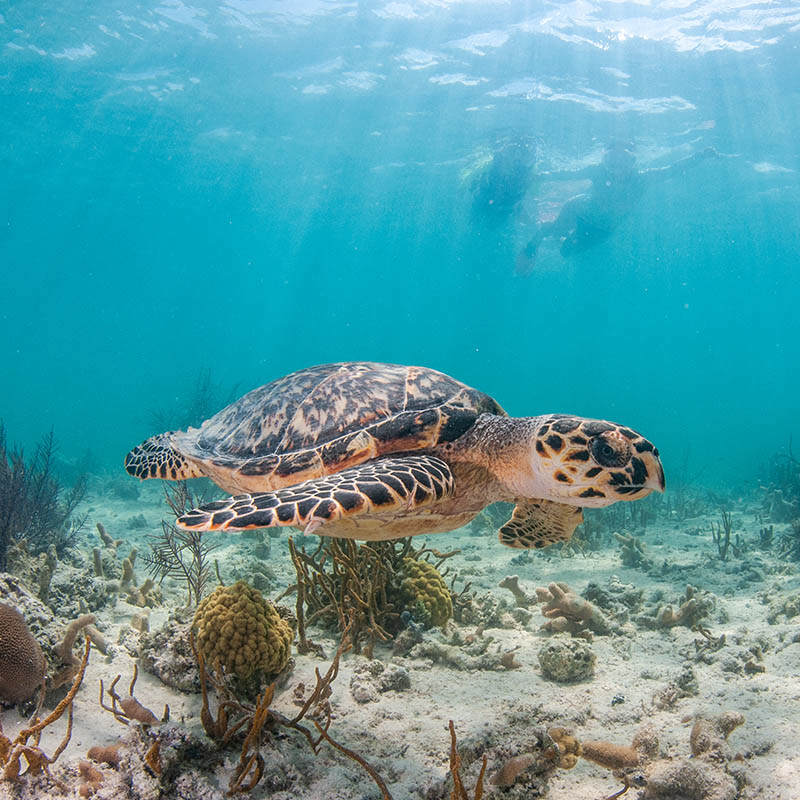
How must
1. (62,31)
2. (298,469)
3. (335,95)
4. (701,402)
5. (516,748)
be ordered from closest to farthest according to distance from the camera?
(516,748) < (298,469) < (62,31) < (335,95) < (701,402)

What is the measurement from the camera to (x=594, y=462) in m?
3.45

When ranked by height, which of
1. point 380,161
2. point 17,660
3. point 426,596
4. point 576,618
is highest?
point 380,161

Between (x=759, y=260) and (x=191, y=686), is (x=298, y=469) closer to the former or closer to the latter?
(x=191, y=686)

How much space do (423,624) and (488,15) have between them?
25.4 m

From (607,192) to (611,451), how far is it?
110ft

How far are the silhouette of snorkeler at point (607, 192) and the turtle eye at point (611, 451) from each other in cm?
3046

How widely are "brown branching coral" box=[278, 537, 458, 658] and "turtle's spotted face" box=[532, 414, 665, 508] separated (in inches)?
73.6

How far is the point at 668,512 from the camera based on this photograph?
1233 centimetres

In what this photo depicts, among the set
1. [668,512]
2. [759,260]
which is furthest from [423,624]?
[759,260]

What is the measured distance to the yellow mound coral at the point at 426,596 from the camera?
15.2ft

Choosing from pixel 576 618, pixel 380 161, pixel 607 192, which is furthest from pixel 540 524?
pixel 380 161

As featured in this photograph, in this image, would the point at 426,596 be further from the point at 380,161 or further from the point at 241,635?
the point at 380,161

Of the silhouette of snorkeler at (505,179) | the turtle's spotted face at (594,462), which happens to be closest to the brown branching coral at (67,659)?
the turtle's spotted face at (594,462)

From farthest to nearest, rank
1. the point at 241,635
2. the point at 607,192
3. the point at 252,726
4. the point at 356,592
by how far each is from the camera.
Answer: the point at 607,192 → the point at 356,592 → the point at 241,635 → the point at 252,726
